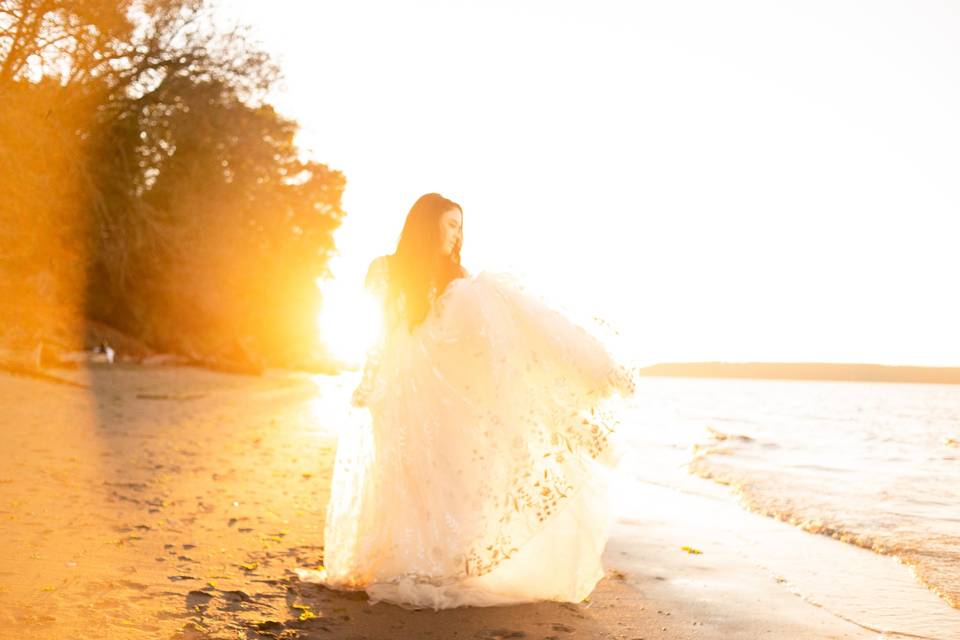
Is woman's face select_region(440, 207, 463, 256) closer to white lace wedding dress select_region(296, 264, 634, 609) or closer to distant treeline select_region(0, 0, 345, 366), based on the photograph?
white lace wedding dress select_region(296, 264, 634, 609)

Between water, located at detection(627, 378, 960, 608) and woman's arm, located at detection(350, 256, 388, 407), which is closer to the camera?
woman's arm, located at detection(350, 256, 388, 407)

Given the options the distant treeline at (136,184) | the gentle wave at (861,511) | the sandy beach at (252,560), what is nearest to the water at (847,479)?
the gentle wave at (861,511)

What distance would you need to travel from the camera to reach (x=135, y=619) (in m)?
3.85

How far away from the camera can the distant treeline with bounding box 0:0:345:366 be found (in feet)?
64.7

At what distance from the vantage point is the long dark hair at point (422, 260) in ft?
15.5

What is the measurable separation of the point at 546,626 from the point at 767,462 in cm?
1354

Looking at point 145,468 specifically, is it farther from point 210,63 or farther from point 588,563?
point 210,63

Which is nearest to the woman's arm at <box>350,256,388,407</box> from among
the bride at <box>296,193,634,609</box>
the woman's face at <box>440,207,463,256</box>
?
the bride at <box>296,193,634,609</box>

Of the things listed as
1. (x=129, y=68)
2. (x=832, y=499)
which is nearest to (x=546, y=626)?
(x=832, y=499)

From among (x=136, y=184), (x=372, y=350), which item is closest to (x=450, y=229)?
(x=372, y=350)

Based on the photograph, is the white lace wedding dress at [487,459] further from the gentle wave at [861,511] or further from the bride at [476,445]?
the gentle wave at [861,511]

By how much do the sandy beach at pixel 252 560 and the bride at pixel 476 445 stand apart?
22 centimetres

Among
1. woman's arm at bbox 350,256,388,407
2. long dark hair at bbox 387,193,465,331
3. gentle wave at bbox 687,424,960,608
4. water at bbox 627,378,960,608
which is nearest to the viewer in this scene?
long dark hair at bbox 387,193,465,331

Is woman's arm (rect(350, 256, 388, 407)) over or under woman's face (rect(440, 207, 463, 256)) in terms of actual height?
under
